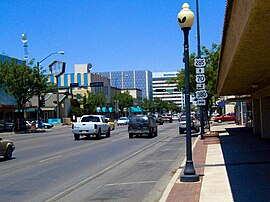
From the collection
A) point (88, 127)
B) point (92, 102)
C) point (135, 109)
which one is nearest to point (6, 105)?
point (88, 127)

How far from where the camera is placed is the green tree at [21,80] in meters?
50.2

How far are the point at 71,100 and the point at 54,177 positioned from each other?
251 feet

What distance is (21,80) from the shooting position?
50.2 metres

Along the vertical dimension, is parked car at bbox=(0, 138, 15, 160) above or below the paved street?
above

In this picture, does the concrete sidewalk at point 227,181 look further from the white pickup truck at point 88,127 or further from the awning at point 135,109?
the awning at point 135,109

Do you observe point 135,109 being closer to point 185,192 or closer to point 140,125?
point 140,125

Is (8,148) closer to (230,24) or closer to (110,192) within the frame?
→ (110,192)

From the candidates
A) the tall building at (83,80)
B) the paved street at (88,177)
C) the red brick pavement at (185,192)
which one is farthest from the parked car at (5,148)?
the tall building at (83,80)

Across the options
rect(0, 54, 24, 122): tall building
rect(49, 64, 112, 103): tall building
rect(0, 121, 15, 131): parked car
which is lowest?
rect(0, 121, 15, 131): parked car

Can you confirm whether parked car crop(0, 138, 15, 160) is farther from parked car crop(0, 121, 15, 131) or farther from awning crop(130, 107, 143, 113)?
awning crop(130, 107, 143, 113)

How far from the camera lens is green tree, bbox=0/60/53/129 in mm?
50219

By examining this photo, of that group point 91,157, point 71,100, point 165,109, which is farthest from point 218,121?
point 165,109

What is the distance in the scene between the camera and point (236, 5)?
7.25 m

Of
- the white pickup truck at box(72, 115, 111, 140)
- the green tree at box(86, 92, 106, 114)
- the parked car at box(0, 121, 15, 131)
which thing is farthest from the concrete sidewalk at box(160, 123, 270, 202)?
the green tree at box(86, 92, 106, 114)
